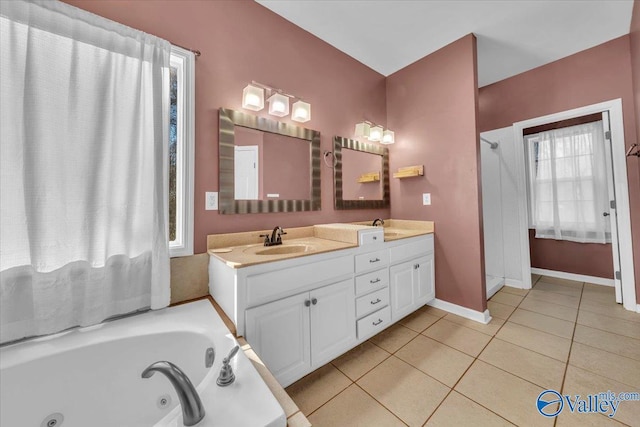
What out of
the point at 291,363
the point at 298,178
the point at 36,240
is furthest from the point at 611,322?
the point at 36,240

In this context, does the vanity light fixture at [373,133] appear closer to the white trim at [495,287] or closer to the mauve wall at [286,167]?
the mauve wall at [286,167]

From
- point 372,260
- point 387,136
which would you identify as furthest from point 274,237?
point 387,136

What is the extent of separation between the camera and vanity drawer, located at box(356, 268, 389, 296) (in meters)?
1.67

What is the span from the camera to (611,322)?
2031 millimetres

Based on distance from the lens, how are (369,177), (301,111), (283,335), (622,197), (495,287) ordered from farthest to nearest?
(495,287), (369,177), (622,197), (301,111), (283,335)

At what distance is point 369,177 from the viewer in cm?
265

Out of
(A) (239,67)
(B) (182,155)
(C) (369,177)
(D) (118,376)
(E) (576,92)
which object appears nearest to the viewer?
(D) (118,376)

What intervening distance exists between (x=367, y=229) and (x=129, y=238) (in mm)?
1430

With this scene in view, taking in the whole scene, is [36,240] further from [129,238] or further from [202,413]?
[202,413]

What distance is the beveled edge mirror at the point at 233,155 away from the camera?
1.61 meters

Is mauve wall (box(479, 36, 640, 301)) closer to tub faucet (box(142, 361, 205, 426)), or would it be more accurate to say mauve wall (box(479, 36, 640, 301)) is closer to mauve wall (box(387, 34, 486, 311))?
mauve wall (box(387, 34, 486, 311))

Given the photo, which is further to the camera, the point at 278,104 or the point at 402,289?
the point at 402,289

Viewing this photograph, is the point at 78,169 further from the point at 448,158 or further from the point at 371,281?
the point at 448,158

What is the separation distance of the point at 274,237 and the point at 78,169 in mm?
1092
